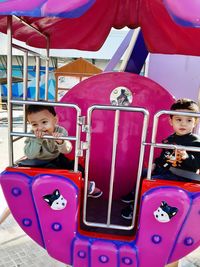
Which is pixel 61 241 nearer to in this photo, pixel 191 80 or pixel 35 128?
pixel 35 128

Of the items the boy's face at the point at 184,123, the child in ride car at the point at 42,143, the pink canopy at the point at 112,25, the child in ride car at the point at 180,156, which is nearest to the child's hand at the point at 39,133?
the child in ride car at the point at 42,143

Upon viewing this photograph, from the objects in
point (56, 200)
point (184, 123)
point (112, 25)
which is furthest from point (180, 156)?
point (112, 25)

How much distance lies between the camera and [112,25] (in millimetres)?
2781

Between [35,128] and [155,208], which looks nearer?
[155,208]

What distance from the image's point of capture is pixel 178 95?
470cm

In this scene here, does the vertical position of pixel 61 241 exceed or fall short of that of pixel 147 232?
it falls short

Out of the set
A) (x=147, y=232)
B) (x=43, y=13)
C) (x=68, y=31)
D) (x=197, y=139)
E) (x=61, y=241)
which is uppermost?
(x=68, y=31)

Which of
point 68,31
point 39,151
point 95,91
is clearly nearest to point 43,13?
point 39,151

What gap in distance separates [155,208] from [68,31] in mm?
1982

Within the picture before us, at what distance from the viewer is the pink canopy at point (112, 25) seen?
8.26 feet

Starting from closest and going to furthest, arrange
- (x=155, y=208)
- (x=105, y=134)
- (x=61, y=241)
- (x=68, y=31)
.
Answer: (x=155, y=208)
(x=61, y=241)
(x=105, y=134)
(x=68, y=31)

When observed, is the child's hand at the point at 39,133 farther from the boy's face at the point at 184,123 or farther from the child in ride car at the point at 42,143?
the boy's face at the point at 184,123

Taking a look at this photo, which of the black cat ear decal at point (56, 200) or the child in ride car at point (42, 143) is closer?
the black cat ear decal at point (56, 200)

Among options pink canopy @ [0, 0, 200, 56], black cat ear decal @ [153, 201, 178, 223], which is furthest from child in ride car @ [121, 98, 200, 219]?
pink canopy @ [0, 0, 200, 56]
